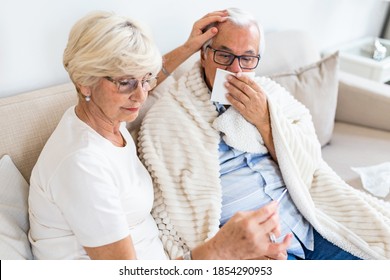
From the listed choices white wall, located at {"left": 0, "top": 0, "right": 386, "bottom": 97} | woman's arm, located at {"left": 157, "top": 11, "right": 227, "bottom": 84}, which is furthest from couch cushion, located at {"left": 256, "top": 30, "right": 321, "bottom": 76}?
woman's arm, located at {"left": 157, "top": 11, "right": 227, "bottom": 84}

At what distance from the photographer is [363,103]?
2.11 meters

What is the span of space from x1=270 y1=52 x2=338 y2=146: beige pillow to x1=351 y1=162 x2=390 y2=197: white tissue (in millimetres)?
252

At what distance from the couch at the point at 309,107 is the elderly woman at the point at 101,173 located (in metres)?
0.17

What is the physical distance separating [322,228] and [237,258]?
51 centimetres

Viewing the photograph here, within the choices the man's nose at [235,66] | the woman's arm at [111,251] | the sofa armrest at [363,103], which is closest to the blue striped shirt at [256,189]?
the man's nose at [235,66]

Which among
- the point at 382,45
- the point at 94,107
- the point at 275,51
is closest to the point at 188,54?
the point at 94,107

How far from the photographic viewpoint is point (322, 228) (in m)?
1.42

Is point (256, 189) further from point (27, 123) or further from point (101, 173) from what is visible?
point (27, 123)

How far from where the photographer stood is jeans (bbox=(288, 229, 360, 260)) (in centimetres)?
138

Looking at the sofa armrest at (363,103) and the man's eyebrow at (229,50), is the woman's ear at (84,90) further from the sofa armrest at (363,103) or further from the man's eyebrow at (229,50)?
the sofa armrest at (363,103)

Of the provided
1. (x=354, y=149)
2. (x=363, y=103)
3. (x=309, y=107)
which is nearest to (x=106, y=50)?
(x=309, y=107)

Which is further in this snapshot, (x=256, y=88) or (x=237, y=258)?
(x=256, y=88)

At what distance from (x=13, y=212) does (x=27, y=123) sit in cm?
26
